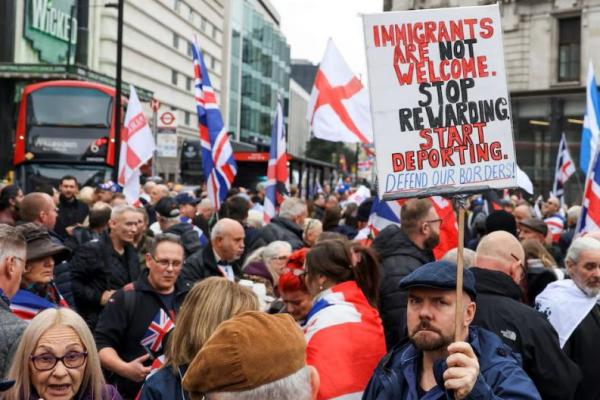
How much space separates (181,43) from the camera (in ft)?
213

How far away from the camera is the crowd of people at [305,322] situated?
8.52ft

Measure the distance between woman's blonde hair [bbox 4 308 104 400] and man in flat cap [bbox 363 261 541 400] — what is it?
1.14 m

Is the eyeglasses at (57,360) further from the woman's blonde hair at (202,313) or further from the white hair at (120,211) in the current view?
the white hair at (120,211)

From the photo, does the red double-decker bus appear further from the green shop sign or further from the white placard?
the green shop sign

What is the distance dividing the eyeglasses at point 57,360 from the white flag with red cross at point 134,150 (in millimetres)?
9999

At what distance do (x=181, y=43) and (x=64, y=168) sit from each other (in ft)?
148

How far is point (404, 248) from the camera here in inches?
238

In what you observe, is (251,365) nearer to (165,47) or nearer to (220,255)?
(220,255)

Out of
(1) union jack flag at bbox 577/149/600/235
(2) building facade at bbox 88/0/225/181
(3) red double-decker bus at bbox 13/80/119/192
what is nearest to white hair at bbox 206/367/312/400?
(1) union jack flag at bbox 577/149/600/235

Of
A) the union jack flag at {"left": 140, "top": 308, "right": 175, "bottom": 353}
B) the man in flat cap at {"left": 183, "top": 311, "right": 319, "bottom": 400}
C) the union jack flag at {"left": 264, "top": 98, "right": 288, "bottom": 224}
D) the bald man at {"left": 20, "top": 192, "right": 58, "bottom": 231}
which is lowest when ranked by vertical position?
the union jack flag at {"left": 140, "top": 308, "right": 175, "bottom": 353}

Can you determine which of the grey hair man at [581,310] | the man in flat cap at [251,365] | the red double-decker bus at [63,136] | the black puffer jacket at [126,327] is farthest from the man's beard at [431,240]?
the red double-decker bus at [63,136]

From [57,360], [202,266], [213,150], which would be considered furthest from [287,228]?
[57,360]

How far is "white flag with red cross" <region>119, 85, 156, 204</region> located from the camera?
45.0 feet

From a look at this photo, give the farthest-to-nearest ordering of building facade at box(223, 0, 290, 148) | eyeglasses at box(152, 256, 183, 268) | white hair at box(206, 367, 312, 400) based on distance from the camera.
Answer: building facade at box(223, 0, 290, 148) < eyeglasses at box(152, 256, 183, 268) < white hair at box(206, 367, 312, 400)
